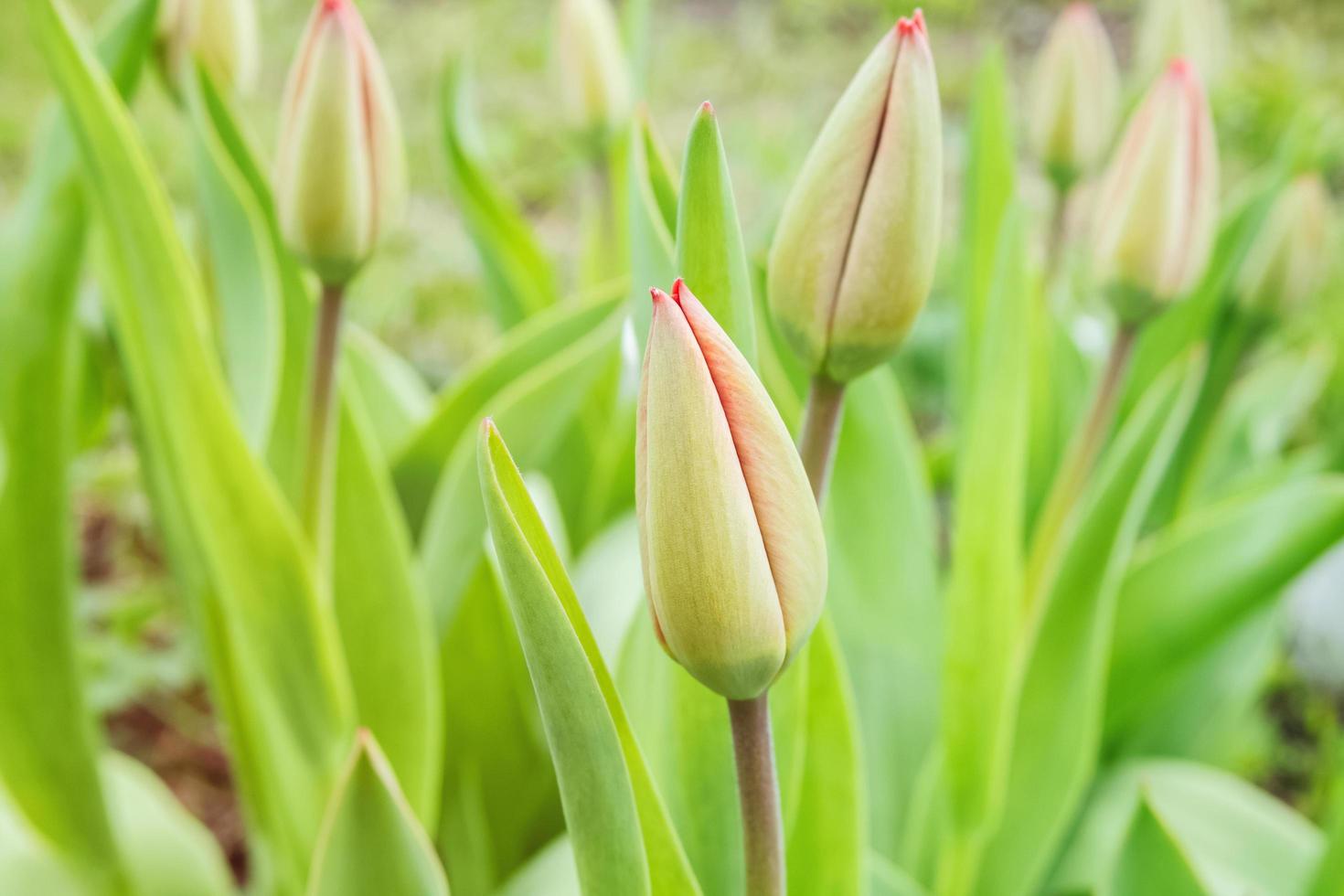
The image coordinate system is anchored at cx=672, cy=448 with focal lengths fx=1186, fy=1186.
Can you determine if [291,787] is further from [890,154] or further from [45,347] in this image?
[890,154]

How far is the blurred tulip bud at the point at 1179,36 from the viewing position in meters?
0.74

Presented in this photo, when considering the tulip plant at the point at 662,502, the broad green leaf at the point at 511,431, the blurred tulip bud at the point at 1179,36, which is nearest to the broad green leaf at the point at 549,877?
the tulip plant at the point at 662,502

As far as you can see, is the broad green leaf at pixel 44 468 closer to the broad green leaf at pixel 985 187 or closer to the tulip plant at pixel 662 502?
the tulip plant at pixel 662 502

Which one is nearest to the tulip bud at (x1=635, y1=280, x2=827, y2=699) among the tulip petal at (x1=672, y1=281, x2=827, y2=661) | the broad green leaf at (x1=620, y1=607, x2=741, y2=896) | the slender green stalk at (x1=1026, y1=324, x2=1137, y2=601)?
the tulip petal at (x1=672, y1=281, x2=827, y2=661)

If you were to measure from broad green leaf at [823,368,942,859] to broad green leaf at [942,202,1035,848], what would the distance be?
50 mm

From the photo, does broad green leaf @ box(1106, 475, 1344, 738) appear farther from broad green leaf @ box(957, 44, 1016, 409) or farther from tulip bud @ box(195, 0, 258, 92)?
tulip bud @ box(195, 0, 258, 92)

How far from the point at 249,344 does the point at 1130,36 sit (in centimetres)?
235

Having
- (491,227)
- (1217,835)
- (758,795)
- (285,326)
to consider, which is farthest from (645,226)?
(1217,835)

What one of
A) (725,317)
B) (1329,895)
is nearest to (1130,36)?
(1329,895)

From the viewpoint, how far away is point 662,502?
243mm

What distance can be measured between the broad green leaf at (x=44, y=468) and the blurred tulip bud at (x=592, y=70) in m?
0.25

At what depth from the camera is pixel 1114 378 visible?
0.55 metres

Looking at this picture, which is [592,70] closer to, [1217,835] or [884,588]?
[884,588]

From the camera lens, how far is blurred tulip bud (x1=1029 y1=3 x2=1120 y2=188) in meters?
0.68
